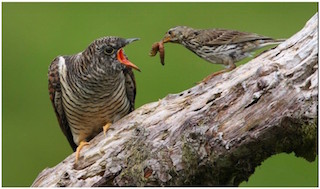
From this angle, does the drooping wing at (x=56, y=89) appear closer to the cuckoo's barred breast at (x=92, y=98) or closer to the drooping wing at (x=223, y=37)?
the cuckoo's barred breast at (x=92, y=98)

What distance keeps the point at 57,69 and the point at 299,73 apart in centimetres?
155

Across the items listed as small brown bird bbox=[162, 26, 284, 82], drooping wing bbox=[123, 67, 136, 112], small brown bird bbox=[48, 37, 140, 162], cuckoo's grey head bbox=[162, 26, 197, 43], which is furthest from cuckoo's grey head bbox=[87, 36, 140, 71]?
cuckoo's grey head bbox=[162, 26, 197, 43]

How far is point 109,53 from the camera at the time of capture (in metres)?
3.93

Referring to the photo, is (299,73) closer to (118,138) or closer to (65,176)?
(118,138)

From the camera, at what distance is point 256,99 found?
3.37 metres

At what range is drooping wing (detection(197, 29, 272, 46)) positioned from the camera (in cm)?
425

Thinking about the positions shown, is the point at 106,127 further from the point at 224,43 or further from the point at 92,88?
the point at 224,43

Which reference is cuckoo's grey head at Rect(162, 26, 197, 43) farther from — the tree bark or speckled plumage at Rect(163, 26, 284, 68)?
the tree bark

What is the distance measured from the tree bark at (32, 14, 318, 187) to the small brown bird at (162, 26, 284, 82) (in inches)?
22.6

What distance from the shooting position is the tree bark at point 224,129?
130 inches

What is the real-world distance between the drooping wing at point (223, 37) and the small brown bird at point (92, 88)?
55 centimetres

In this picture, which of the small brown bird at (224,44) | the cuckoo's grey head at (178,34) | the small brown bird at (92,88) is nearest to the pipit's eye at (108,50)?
the small brown bird at (92,88)

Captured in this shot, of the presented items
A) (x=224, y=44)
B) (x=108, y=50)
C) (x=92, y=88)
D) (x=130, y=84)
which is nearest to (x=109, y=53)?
(x=108, y=50)

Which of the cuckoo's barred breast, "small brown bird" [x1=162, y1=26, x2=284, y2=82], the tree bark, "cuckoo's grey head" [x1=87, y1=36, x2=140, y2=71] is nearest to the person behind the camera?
the tree bark
